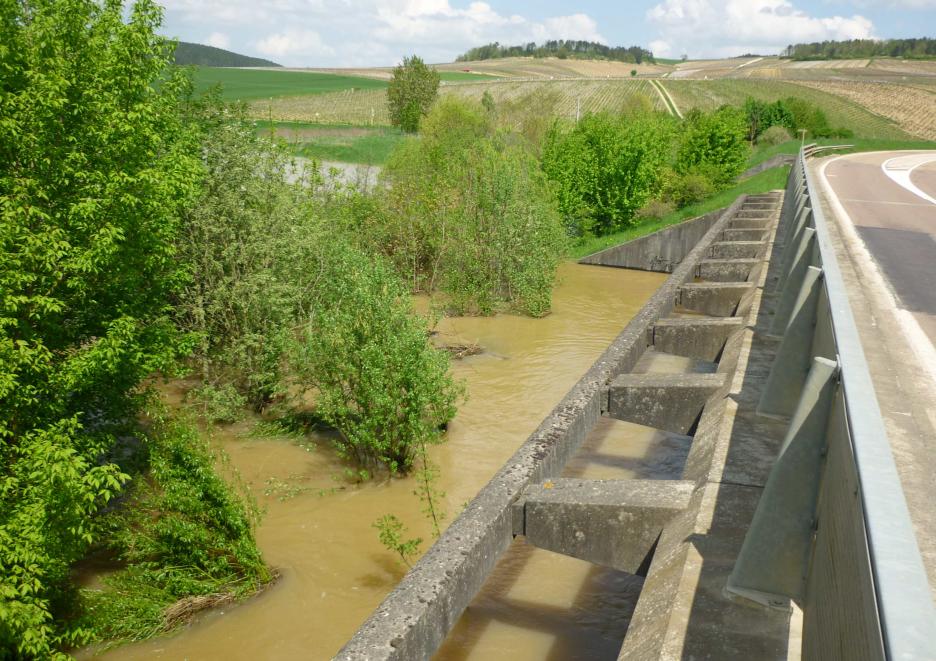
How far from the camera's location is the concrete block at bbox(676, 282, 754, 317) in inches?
385

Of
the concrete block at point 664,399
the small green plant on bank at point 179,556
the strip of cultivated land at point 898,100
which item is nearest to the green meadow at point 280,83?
the strip of cultivated land at point 898,100

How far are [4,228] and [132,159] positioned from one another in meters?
1.87

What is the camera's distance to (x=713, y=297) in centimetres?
996

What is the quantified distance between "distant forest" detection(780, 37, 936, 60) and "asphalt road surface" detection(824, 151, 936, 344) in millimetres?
119180

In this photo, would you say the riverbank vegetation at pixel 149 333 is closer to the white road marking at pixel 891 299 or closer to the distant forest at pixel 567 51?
the white road marking at pixel 891 299

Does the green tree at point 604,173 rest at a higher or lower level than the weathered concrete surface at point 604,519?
higher

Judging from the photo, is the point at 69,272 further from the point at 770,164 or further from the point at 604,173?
the point at 770,164

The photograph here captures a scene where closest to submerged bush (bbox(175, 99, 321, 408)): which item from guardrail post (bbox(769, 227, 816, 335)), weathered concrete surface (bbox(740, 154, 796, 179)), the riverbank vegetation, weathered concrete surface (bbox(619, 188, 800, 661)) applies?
the riverbank vegetation

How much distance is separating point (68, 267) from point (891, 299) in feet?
29.1

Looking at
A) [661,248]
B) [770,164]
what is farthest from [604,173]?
[770,164]

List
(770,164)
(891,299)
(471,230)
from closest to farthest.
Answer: (891,299) → (471,230) → (770,164)

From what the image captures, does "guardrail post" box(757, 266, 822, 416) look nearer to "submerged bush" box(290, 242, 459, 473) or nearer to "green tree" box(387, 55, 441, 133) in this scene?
"submerged bush" box(290, 242, 459, 473)

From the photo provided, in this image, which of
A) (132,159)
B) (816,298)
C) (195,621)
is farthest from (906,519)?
(132,159)

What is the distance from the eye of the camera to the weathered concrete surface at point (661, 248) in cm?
2731
